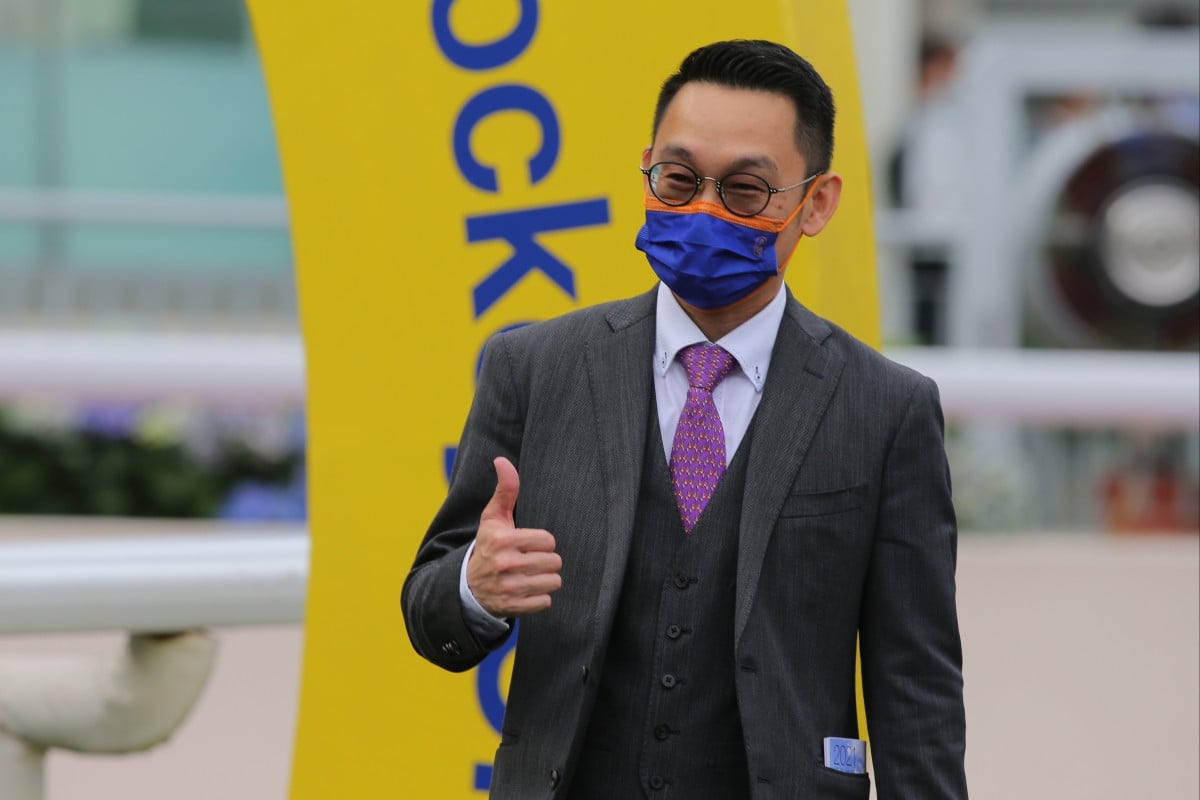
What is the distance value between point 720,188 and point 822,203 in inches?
6.5

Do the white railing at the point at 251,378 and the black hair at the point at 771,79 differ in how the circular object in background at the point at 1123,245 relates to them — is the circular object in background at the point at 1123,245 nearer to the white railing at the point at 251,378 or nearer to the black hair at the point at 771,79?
the white railing at the point at 251,378

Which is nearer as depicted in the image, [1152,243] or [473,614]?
[473,614]

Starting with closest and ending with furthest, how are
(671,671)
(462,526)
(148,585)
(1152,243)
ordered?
(671,671) → (462,526) → (148,585) → (1152,243)

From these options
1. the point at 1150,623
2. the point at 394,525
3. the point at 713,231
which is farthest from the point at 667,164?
the point at 1150,623

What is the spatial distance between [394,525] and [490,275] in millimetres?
391

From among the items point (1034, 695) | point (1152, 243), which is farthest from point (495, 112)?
point (1152, 243)

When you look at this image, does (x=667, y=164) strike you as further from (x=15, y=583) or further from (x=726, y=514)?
(x=15, y=583)

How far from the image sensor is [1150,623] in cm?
592

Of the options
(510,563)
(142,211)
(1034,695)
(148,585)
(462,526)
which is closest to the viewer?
(510,563)

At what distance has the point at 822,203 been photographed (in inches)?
77.5

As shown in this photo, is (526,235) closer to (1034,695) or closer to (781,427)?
(781,427)

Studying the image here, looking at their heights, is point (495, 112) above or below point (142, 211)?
below

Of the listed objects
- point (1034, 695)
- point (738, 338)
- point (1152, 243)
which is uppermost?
point (1152, 243)

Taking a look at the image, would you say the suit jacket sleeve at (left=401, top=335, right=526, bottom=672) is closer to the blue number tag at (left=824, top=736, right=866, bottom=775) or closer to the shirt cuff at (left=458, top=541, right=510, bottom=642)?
the shirt cuff at (left=458, top=541, right=510, bottom=642)
